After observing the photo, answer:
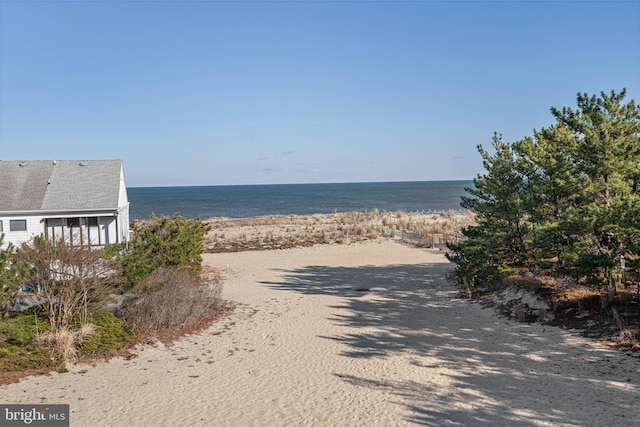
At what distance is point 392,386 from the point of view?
846 cm

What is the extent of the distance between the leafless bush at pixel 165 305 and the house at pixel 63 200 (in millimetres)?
6085

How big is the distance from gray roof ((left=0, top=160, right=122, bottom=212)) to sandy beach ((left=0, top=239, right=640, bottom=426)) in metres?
9.83

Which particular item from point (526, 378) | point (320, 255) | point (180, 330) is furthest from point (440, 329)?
point (320, 255)

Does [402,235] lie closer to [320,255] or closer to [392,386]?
[320,255]

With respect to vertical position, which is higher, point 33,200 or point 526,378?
point 33,200

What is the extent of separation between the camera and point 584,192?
11.2m

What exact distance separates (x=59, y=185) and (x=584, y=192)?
66.0 feet

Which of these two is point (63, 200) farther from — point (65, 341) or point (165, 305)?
point (65, 341)

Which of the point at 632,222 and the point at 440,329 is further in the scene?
the point at 440,329

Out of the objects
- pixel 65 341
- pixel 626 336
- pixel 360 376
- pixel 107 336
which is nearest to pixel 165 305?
pixel 107 336

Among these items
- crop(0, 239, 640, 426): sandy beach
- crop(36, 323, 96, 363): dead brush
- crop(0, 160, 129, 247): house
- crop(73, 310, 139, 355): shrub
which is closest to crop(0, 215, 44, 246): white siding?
crop(0, 160, 129, 247): house

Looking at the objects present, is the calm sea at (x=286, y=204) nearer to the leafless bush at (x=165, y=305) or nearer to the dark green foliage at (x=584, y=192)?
the leafless bush at (x=165, y=305)

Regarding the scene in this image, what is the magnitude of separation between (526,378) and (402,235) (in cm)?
2608

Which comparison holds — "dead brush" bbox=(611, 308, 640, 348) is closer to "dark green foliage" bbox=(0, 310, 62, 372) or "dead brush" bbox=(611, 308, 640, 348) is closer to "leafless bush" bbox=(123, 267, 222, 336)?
"leafless bush" bbox=(123, 267, 222, 336)
